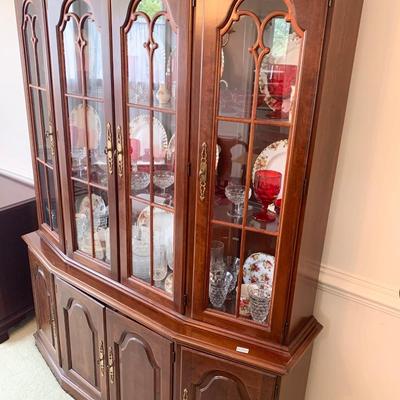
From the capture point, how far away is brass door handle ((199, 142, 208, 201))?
1.13 metres

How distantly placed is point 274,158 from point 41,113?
1.13m

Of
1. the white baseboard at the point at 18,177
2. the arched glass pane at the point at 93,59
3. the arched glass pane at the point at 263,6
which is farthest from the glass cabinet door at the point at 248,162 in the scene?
the white baseboard at the point at 18,177

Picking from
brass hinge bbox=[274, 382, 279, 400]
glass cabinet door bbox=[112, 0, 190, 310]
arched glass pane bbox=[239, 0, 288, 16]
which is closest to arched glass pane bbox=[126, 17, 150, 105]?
glass cabinet door bbox=[112, 0, 190, 310]

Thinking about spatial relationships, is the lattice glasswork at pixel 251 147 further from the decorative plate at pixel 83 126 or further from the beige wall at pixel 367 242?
the decorative plate at pixel 83 126

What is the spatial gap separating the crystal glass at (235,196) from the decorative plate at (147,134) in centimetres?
26

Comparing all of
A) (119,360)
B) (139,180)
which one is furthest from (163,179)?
(119,360)

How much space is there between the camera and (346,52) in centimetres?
107

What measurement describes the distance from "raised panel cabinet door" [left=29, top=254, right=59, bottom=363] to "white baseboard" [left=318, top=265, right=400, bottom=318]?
4.05ft

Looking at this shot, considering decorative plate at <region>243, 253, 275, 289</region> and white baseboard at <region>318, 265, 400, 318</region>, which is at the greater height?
decorative plate at <region>243, 253, 275, 289</region>

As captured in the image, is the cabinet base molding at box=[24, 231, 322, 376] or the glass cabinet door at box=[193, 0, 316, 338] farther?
the cabinet base molding at box=[24, 231, 322, 376]

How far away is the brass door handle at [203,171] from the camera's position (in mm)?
1129

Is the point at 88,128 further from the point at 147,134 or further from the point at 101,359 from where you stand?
the point at 101,359

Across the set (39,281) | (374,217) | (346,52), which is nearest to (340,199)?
(374,217)

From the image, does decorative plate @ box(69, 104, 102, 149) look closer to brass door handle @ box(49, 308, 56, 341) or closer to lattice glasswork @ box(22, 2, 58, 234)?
lattice glasswork @ box(22, 2, 58, 234)
